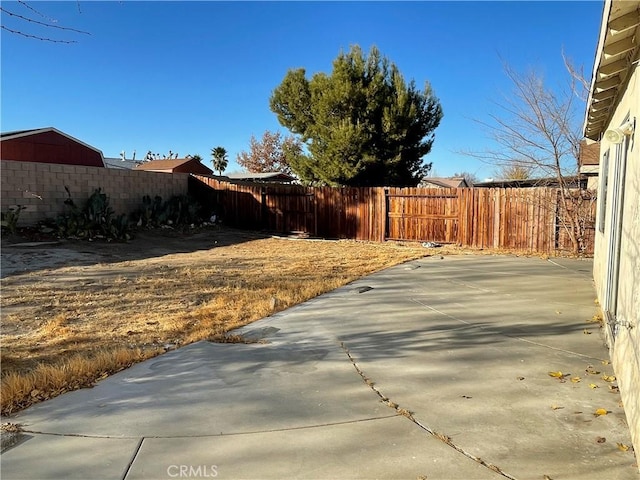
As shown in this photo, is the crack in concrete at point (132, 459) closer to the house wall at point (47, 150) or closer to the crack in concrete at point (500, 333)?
the crack in concrete at point (500, 333)

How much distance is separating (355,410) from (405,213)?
43.2 feet

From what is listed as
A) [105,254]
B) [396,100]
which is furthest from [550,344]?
[396,100]

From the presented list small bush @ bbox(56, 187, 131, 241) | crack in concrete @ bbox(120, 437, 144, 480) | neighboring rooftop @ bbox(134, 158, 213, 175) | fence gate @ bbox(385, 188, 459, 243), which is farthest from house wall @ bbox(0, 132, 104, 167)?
crack in concrete @ bbox(120, 437, 144, 480)

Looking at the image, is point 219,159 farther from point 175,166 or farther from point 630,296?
point 630,296

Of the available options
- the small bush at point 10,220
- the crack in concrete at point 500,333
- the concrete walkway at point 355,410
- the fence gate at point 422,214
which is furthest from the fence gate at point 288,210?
the concrete walkway at point 355,410

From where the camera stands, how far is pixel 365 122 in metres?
20.6

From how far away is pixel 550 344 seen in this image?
16.1ft

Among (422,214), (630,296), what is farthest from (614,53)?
(422,214)

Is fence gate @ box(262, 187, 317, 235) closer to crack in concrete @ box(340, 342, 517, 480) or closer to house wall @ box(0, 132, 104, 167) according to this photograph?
house wall @ box(0, 132, 104, 167)

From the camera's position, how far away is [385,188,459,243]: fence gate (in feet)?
50.0

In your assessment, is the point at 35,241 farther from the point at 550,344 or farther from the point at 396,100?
the point at 396,100

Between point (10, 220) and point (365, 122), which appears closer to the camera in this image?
Answer: point (10, 220)

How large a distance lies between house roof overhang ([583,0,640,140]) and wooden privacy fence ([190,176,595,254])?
759 centimetres

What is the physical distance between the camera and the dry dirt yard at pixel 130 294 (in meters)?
4.58
